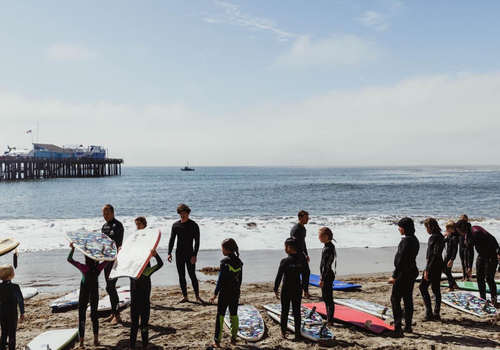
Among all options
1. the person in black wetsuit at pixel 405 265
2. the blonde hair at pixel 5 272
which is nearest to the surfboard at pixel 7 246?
the blonde hair at pixel 5 272

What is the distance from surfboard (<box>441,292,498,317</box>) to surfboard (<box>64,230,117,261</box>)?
5.77 m

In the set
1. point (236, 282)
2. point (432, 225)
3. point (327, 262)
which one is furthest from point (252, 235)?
point (236, 282)

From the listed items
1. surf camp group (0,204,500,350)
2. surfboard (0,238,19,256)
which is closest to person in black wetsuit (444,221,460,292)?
surf camp group (0,204,500,350)

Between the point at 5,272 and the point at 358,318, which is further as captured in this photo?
the point at 358,318

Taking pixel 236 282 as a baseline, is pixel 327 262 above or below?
above

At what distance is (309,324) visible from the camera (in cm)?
571

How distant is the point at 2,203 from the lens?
1289 inches

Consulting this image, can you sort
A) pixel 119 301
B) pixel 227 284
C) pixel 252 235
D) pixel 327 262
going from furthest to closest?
pixel 252 235
pixel 119 301
pixel 327 262
pixel 227 284

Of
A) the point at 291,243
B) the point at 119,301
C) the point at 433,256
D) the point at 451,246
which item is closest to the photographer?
the point at 291,243

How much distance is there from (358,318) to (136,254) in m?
3.58

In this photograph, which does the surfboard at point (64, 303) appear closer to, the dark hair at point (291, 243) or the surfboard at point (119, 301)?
the surfboard at point (119, 301)

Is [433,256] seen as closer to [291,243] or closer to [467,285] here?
[291,243]

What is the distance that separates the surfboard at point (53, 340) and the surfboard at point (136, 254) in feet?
4.03

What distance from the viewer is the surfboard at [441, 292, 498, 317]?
632cm
